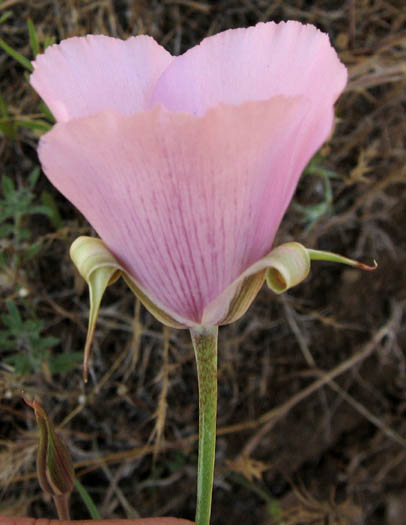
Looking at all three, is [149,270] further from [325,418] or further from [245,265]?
[325,418]

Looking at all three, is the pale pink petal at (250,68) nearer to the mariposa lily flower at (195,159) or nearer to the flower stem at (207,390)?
the mariposa lily flower at (195,159)

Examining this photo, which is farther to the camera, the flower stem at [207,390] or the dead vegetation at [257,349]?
the dead vegetation at [257,349]

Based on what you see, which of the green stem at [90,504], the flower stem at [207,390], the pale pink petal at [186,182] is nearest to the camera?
the pale pink petal at [186,182]

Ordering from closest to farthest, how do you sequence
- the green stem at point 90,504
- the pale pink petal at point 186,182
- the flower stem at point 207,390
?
the pale pink petal at point 186,182
the flower stem at point 207,390
the green stem at point 90,504

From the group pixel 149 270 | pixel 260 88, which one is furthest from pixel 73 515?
pixel 260 88

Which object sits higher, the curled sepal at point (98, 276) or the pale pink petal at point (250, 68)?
the pale pink petal at point (250, 68)

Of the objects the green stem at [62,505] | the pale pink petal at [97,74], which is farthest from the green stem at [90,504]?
the pale pink petal at [97,74]

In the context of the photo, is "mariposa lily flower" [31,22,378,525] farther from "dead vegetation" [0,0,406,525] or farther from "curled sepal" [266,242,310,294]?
"dead vegetation" [0,0,406,525]
